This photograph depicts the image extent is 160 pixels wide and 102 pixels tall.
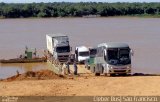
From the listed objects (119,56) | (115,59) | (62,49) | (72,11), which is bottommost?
(72,11)

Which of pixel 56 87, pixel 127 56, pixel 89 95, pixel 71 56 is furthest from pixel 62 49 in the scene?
pixel 89 95

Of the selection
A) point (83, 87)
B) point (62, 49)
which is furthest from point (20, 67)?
point (83, 87)

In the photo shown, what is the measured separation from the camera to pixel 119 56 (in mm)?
28000

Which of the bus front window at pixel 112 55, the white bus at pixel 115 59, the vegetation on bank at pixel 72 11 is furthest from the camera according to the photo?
the vegetation on bank at pixel 72 11

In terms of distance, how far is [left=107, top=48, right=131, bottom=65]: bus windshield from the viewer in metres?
27.8

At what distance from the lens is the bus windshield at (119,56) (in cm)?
2781

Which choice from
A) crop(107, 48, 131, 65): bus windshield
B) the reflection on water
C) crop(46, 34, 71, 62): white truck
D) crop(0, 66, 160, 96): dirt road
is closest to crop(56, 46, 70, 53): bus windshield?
crop(46, 34, 71, 62): white truck

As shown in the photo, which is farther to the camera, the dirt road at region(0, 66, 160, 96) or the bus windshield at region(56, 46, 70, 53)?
the bus windshield at region(56, 46, 70, 53)

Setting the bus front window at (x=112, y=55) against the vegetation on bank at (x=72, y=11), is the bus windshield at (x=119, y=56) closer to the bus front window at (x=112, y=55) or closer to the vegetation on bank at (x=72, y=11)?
the bus front window at (x=112, y=55)

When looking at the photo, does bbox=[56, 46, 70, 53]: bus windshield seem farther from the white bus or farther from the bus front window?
the bus front window

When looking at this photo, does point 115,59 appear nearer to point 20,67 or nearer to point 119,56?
point 119,56

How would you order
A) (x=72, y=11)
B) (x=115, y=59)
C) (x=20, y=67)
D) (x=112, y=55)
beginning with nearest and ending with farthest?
(x=115, y=59)
(x=112, y=55)
(x=20, y=67)
(x=72, y=11)

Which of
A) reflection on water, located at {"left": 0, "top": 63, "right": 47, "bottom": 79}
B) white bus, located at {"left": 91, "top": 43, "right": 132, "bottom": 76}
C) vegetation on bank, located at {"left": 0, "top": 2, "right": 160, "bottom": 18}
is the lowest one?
vegetation on bank, located at {"left": 0, "top": 2, "right": 160, "bottom": 18}

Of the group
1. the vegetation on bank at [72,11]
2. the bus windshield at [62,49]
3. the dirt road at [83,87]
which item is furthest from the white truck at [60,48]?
the vegetation on bank at [72,11]
